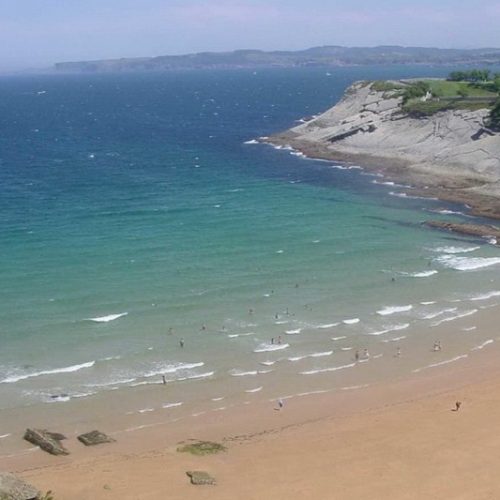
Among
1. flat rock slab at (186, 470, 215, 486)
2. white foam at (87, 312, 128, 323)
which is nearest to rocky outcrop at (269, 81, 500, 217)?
white foam at (87, 312, 128, 323)

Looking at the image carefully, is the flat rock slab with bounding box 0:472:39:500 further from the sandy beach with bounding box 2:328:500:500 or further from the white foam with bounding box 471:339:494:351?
the white foam with bounding box 471:339:494:351

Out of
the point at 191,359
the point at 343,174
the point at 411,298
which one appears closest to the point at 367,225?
the point at 411,298

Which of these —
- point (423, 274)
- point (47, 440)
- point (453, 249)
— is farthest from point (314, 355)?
point (453, 249)

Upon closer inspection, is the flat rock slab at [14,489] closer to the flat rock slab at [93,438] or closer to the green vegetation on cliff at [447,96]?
the flat rock slab at [93,438]

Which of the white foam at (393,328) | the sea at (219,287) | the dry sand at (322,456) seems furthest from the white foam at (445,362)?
the white foam at (393,328)

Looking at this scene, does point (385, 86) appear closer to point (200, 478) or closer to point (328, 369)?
point (328, 369)

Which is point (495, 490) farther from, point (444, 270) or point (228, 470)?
point (444, 270)
